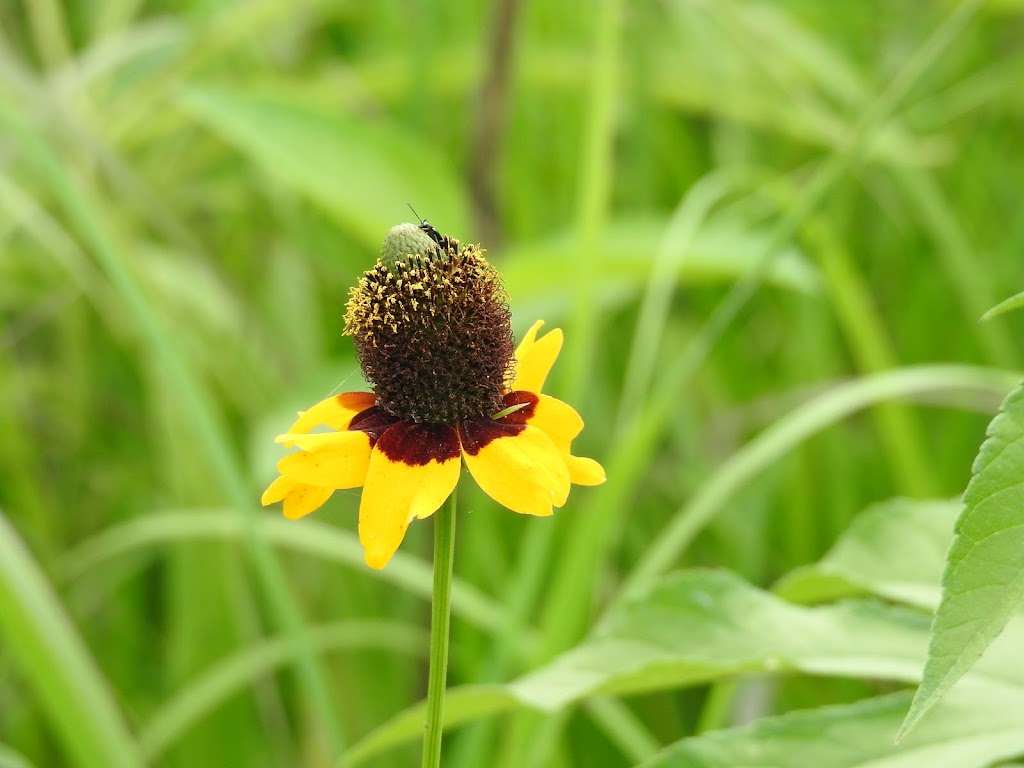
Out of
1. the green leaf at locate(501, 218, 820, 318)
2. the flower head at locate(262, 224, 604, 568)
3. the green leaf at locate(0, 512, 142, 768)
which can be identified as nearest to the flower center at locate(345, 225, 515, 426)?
the flower head at locate(262, 224, 604, 568)

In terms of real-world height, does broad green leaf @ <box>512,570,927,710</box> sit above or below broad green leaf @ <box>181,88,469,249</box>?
below

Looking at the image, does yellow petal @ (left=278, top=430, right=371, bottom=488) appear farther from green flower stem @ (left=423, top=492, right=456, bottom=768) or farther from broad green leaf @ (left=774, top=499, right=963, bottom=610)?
broad green leaf @ (left=774, top=499, right=963, bottom=610)

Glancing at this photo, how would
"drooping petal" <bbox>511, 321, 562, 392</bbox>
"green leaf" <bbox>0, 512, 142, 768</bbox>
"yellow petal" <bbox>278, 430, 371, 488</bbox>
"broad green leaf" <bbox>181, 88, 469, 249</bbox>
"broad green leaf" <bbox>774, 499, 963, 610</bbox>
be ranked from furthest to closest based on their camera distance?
"broad green leaf" <bbox>181, 88, 469, 249</bbox>
"green leaf" <bbox>0, 512, 142, 768</bbox>
"broad green leaf" <bbox>774, 499, 963, 610</bbox>
"drooping petal" <bbox>511, 321, 562, 392</bbox>
"yellow petal" <bbox>278, 430, 371, 488</bbox>

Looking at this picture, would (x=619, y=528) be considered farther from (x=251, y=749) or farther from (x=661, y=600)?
(x=661, y=600)

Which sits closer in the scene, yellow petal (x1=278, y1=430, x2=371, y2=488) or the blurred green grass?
yellow petal (x1=278, y1=430, x2=371, y2=488)

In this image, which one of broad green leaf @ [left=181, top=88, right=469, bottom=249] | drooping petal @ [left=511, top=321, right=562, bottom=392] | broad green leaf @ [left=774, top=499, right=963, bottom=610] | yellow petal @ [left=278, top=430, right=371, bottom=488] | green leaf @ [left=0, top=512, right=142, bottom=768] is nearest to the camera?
yellow petal @ [left=278, top=430, right=371, bottom=488]

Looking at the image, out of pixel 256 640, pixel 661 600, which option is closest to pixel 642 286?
pixel 256 640

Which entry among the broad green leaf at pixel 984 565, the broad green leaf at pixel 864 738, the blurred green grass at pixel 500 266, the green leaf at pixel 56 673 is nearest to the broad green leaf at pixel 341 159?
the blurred green grass at pixel 500 266
